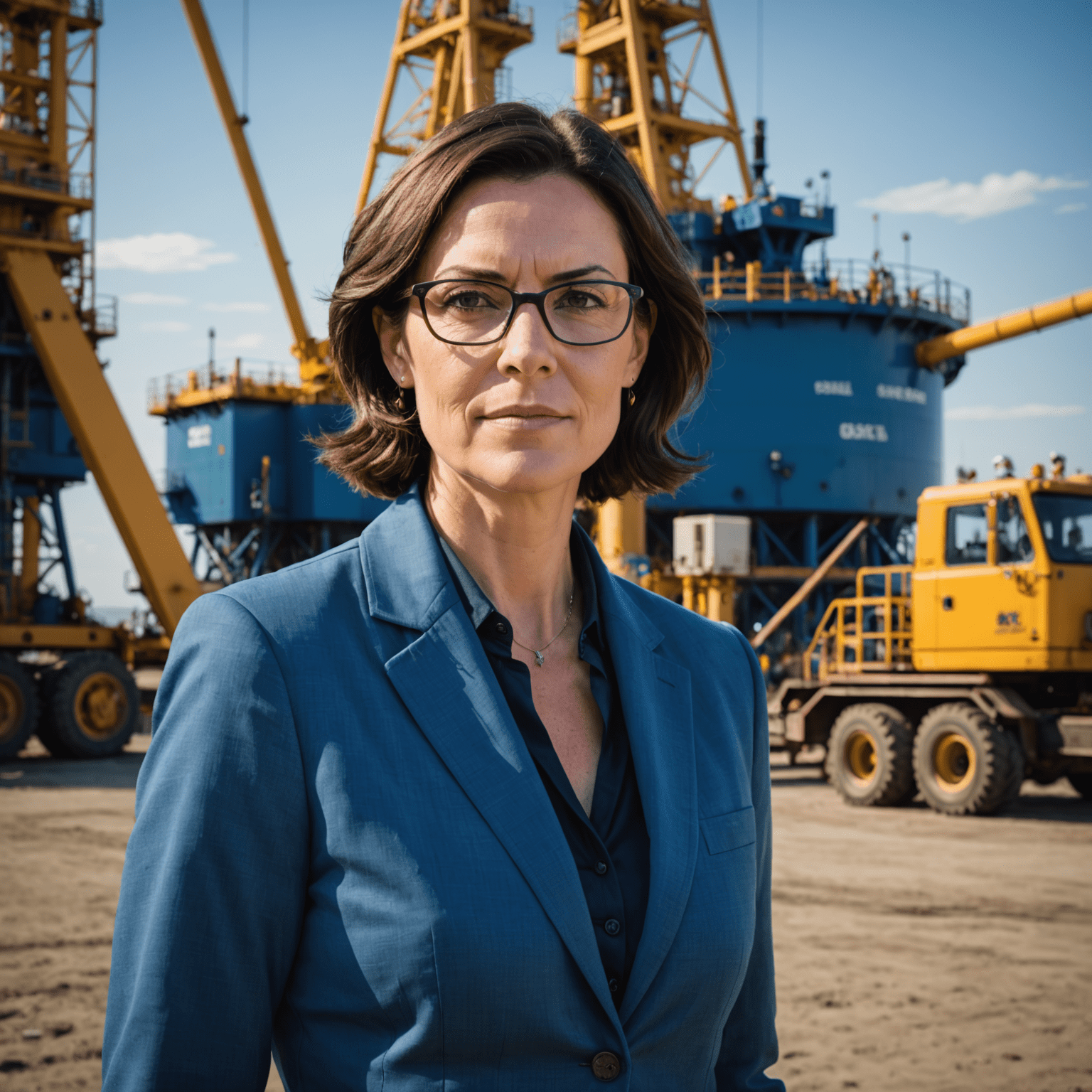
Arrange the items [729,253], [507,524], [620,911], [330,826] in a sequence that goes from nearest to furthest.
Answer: [330,826], [620,911], [507,524], [729,253]

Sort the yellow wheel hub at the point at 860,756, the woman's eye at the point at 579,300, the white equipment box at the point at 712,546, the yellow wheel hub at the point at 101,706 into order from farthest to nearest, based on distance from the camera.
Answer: the yellow wheel hub at the point at 101,706
the white equipment box at the point at 712,546
the yellow wheel hub at the point at 860,756
the woman's eye at the point at 579,300

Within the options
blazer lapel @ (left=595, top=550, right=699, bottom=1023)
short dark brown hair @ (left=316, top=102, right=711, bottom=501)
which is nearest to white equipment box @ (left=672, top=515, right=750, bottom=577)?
short dark brown hair @ (left=316, top=102, right=711, bottom=501)

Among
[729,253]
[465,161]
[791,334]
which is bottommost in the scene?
[465,161]

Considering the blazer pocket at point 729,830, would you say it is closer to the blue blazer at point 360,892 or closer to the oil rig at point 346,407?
the blue blazer at point 360,892

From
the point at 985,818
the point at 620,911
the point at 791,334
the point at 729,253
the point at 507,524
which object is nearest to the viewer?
the point at 620,911

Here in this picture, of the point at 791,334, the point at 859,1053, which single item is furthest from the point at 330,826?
the point at 791,334

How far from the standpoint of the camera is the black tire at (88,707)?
1853cm

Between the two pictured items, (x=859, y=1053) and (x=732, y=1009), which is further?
(x=859, y=1053)

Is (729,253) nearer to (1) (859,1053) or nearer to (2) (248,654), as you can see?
(1) (859,1053)

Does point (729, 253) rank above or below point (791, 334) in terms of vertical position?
above

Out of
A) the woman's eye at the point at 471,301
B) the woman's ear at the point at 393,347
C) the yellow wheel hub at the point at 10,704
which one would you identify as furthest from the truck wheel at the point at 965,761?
the yellow wheel hub at the point at 10,704

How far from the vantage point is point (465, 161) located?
5.93 feet

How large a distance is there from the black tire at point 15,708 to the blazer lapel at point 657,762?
17.8 meters

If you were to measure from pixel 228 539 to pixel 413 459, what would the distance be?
32675 millimetres
